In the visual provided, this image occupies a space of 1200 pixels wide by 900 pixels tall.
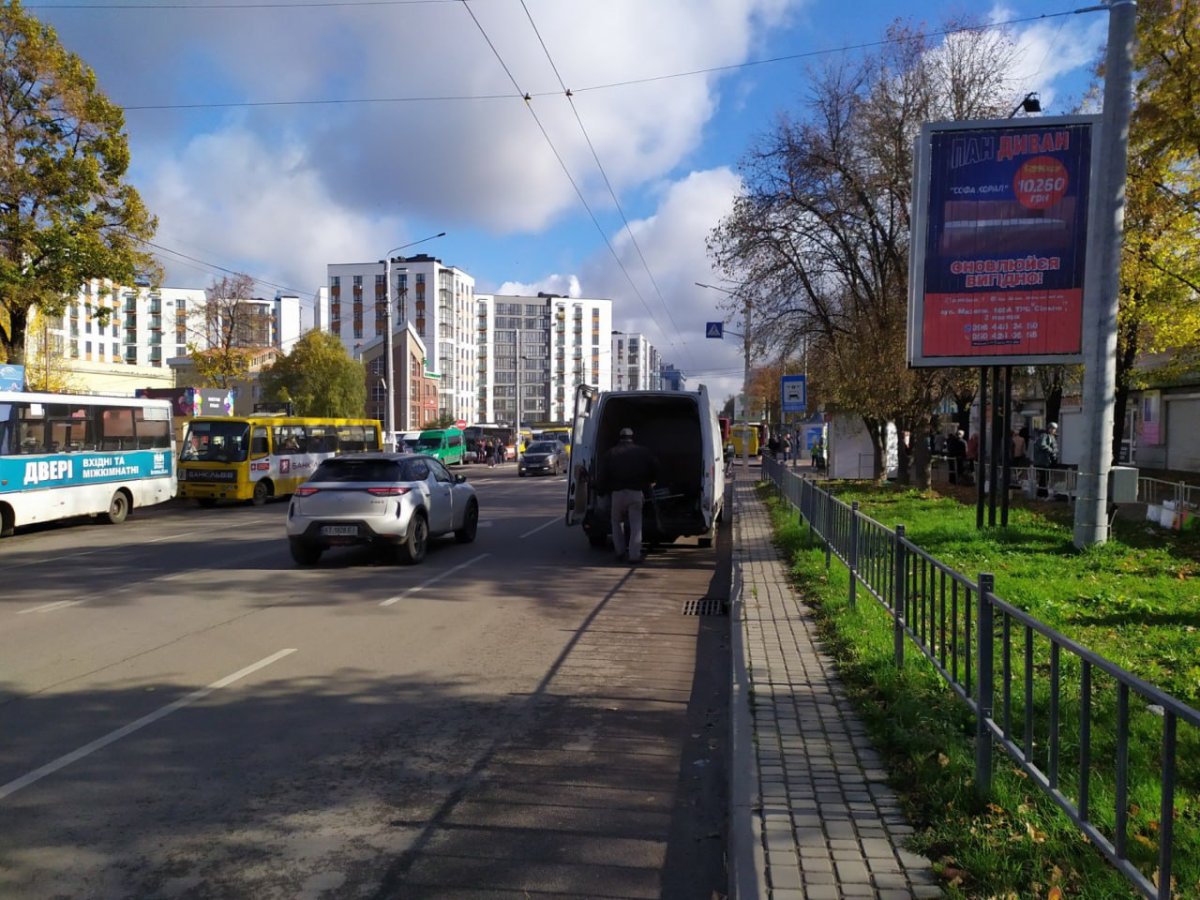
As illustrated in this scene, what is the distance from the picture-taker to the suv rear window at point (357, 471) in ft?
42.1

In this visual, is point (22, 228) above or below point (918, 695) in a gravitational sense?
above

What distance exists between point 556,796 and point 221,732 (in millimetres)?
2288

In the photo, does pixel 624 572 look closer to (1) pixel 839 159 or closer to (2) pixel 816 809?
(2) pixel 816 809

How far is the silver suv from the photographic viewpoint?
1241 cm

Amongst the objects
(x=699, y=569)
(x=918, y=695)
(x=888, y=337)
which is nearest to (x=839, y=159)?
(x=888, y=337)

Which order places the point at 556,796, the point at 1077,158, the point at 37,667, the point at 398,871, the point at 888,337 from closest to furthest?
the point at 398,871 < the point at 556,796 < the point at 37,667 < the point at 1077,158 < the point at 888,337

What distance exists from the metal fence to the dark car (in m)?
38.8

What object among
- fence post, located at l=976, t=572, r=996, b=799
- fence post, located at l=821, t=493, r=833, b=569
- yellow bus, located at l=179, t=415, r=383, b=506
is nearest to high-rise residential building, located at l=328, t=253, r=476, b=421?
yellow bus, located at l=179, t=415, r=383, b=506

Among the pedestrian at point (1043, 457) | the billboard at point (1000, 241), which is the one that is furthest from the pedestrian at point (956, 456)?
the billboard at point (1000, 241)

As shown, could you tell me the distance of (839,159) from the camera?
68.4 feet

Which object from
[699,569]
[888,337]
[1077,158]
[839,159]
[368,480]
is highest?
[839,159]

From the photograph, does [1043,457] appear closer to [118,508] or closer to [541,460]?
[118,508]

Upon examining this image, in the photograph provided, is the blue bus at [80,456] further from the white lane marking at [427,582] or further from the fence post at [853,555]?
the fence post at [853,555]

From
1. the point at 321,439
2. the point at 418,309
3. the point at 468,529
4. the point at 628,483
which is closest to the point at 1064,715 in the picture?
the point at 628,483
